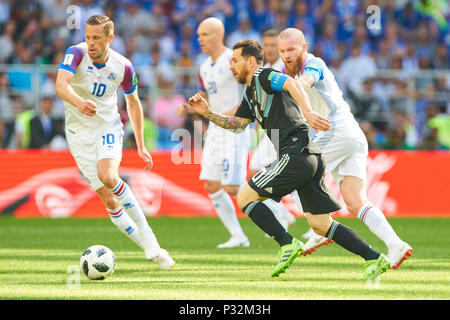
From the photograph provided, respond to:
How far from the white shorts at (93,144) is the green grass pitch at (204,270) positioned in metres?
0.94

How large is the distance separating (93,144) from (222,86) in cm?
278

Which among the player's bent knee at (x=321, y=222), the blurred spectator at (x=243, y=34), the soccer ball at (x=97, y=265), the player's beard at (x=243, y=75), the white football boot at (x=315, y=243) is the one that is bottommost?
the white football boot at (x=315, y=243)

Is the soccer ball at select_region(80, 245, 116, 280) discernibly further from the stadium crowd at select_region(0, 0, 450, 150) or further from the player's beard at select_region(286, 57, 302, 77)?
the stadium crowd at select_region(0, 0, 450, 150)

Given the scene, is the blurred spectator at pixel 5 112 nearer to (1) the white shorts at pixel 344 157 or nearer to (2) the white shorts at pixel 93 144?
(2) the white shorts at pixel 93 144

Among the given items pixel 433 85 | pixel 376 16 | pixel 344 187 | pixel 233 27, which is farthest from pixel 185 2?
pixel 344 187

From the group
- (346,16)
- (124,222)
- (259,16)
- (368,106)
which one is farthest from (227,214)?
(346,16)

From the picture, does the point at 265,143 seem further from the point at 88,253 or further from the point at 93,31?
the point at 88,253

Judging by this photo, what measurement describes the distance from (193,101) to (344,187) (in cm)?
163

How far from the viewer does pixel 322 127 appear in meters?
6.48

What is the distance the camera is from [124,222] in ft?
27.4

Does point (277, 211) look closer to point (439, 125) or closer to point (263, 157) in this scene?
point (263, 157)

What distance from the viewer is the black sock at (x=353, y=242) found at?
22.7ft

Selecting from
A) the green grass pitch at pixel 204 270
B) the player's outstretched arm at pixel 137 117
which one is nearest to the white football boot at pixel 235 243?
the green grass pitch at pixel 204 270

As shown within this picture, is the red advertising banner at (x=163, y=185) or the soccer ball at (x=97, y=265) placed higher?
the soccer ball at (x=97, y=265)
